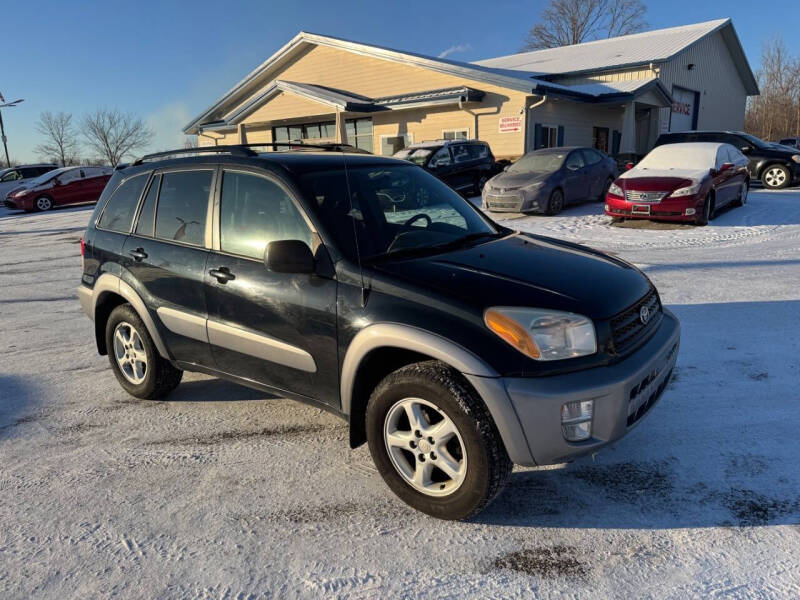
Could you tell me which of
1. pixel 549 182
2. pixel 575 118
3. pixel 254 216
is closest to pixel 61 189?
pixel 549 182

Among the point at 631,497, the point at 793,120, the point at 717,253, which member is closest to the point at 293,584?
the point at 631,497

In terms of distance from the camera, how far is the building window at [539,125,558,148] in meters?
20.5

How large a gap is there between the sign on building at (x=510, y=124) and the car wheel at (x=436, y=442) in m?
18.5

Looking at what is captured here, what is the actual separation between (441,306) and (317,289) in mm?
752

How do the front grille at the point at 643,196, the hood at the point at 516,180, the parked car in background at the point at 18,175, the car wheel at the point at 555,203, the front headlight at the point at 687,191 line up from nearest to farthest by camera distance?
the front headlight at the point at 687,191 → the front grille at the point at 643,196 → the hood at the point at 516,180 → the car wheel at the point at 555,203 → the parked car in background at the point at 18,175

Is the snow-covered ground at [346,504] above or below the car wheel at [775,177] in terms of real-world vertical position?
below

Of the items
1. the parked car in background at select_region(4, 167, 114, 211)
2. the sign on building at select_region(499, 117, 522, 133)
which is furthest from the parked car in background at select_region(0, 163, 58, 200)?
the sign on building at select_region(499, 117, 522, 133)

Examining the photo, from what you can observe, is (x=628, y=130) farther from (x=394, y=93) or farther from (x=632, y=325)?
(x=632, y=325)

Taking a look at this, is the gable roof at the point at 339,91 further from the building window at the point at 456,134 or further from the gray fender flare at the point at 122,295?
the gray fender flare at the point at 122,295

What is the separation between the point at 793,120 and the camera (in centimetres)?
5438

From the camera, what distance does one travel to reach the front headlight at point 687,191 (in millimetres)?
10469

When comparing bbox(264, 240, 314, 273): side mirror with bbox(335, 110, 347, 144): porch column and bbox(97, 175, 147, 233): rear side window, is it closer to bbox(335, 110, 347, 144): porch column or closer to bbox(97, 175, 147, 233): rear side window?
bbox(97, 175, 147, 233): rear side window

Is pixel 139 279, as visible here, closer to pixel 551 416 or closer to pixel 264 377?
pixel 264 377

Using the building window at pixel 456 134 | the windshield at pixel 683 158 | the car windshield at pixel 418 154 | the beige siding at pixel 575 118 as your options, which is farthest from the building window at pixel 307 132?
the windshield at pixel 683 158
